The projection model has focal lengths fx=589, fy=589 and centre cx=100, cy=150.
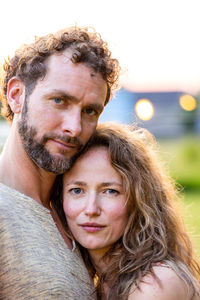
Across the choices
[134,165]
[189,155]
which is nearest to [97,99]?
[134,165]

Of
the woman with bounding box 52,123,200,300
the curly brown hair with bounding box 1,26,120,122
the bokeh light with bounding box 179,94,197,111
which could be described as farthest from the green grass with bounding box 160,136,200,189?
the woman with bounding box 52,123,200,300

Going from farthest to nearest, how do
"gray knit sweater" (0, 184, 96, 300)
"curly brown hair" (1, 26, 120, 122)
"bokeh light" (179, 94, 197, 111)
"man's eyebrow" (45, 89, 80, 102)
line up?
"bokeh light" (179, 94, 197, 111)
"curly brown hair" (1, 26, 120, 122)
"man's eyebrow" (45, 89, 80, 102)
"gray knit sweater" (0, 184, 96, 300)

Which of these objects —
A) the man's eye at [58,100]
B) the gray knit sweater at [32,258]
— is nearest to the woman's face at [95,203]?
the gray knit sweater at [32,258]

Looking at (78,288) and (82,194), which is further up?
(82,194)

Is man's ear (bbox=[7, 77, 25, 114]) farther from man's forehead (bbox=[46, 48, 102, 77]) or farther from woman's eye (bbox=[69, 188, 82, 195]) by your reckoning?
woman's eye (bbox=[69, 188, 82, 195])

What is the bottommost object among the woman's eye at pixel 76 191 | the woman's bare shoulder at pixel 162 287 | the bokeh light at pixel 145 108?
the woman's bare shoulder at pixel 162 287

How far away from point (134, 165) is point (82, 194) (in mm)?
339

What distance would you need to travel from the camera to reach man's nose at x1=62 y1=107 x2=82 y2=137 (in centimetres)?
311

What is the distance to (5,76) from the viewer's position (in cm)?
363

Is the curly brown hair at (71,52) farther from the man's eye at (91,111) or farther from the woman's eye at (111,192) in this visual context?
the woman's eye at (111,192)

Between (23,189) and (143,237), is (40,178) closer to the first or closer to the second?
(23,189)

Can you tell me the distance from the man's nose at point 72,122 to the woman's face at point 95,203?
0.19 m

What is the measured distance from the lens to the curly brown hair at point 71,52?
3.24 m

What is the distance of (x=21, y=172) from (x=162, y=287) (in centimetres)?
99
